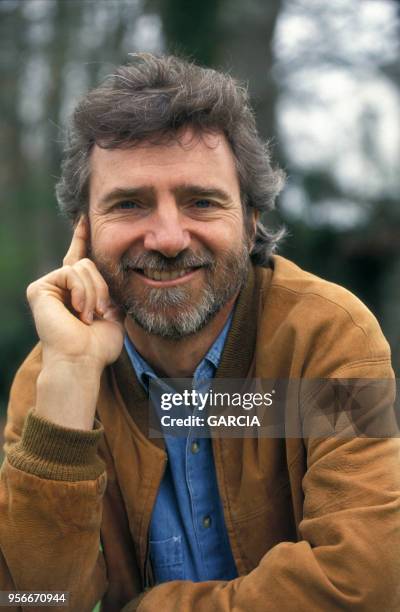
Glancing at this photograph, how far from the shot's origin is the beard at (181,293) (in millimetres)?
2408

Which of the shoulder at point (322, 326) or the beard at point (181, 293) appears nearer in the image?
the shoulder at point (322, 326)

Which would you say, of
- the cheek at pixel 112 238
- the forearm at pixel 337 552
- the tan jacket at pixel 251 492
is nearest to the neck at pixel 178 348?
the tan jacket at pixel 251 492

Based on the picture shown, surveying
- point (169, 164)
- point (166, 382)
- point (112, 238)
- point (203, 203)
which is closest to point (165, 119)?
point (169, 164)

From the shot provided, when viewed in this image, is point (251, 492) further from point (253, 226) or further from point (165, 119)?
point (165, 119)

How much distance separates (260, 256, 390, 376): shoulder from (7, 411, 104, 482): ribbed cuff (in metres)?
0.64

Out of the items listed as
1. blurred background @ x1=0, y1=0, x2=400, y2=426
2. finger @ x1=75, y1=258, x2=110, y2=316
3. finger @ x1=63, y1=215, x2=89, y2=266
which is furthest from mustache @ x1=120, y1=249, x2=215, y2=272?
blurred background @ x1=0, y1=0, x2=400, y2=426

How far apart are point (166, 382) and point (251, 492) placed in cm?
48

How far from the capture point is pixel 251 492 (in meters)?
2.30

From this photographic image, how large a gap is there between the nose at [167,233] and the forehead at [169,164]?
8cm

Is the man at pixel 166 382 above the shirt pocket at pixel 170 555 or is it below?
above

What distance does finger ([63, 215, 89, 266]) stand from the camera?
2.69m

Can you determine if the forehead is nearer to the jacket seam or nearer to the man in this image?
the man

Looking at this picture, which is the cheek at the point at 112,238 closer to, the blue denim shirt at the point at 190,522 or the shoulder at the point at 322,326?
the shoulder at the point at 322,326

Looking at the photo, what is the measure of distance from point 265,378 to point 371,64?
580 cm
